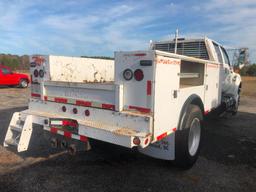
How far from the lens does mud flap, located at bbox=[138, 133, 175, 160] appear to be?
10.7 feet

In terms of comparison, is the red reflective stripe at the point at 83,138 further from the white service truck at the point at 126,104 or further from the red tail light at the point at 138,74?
the red tail light at the point at 138,74

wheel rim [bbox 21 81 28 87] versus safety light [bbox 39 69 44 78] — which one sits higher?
safety light [bbox 39 69 44 78]

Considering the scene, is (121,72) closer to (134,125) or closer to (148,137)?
(134,125)

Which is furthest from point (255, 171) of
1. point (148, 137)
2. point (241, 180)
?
point (148, 137)

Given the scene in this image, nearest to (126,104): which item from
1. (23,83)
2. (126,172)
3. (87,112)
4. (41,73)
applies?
(87,112)

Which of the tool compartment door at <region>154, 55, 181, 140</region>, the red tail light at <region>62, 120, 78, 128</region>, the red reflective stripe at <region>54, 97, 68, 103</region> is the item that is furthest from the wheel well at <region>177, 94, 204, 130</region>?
the red reflective stripe at <region>54, 97, 68, 103</region>

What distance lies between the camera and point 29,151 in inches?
170

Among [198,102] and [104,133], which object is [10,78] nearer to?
[198,102]

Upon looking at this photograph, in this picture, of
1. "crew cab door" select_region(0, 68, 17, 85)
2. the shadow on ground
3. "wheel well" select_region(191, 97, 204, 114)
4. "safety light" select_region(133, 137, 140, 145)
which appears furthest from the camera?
"crew cab door" select_region(0, 68, 17, 85)

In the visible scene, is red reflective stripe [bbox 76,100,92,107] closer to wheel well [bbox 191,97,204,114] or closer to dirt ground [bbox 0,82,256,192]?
dirt ground [bbox 0,82,256,192]

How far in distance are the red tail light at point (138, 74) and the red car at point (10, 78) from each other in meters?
15.6

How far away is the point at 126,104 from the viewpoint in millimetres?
2932

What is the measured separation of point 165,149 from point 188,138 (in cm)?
39

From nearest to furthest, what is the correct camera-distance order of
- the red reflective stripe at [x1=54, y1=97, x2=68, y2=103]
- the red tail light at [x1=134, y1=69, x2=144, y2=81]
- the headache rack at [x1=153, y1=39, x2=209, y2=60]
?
the red tail light at [x1=134, y1=69, x2=144, y2=81], the red reflective stripe at [x1=54, y1=97, x2=68, y2=103], the headache rack at [x1=153, y1=39, x2=209, y2=60]
